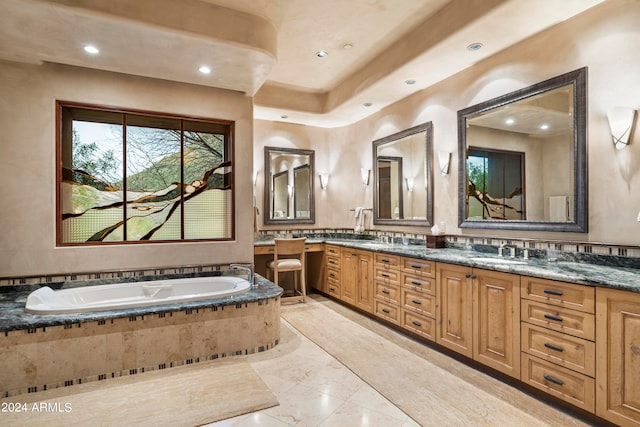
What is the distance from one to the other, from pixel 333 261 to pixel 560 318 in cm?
304

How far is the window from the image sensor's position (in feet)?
11.1

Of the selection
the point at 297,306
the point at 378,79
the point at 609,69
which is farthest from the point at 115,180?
the point at 609,69

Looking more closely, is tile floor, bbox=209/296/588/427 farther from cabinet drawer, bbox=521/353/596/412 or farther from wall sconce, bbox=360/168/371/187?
wall sconce, bbox=360/168/371/187

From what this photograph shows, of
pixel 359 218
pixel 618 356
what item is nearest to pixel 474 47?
pixel 618 356

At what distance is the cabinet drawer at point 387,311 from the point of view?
11.7 ft

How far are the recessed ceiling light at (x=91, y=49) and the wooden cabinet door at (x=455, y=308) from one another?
11.3 feet

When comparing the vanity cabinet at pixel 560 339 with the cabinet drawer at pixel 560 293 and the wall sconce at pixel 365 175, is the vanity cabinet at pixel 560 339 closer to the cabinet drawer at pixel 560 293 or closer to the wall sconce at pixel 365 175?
the cabinet drawer at pixel 560 293

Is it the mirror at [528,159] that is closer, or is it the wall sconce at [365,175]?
the mirror at [528,159]

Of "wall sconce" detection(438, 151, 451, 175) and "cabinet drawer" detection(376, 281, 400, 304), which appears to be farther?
"wall sconce" detection(438, 151, 451, 175)

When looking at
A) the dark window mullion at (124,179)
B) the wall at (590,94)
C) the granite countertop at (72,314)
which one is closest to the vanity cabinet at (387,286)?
the wall at (590,94)

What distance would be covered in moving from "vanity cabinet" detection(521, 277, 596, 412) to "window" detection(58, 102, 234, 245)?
3.02m

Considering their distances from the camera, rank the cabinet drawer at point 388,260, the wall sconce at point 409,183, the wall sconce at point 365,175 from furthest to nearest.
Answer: the wall sconce at point 365,175 < the wall sconce at point 409,183 < the cabinet drawer at point 388,260

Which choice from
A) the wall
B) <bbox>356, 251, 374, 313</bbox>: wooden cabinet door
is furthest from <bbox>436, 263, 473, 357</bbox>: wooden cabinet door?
<bbox>356, 251, 374, 313</bbox>: wooden cabinet door

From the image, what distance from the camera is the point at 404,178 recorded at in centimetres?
438
